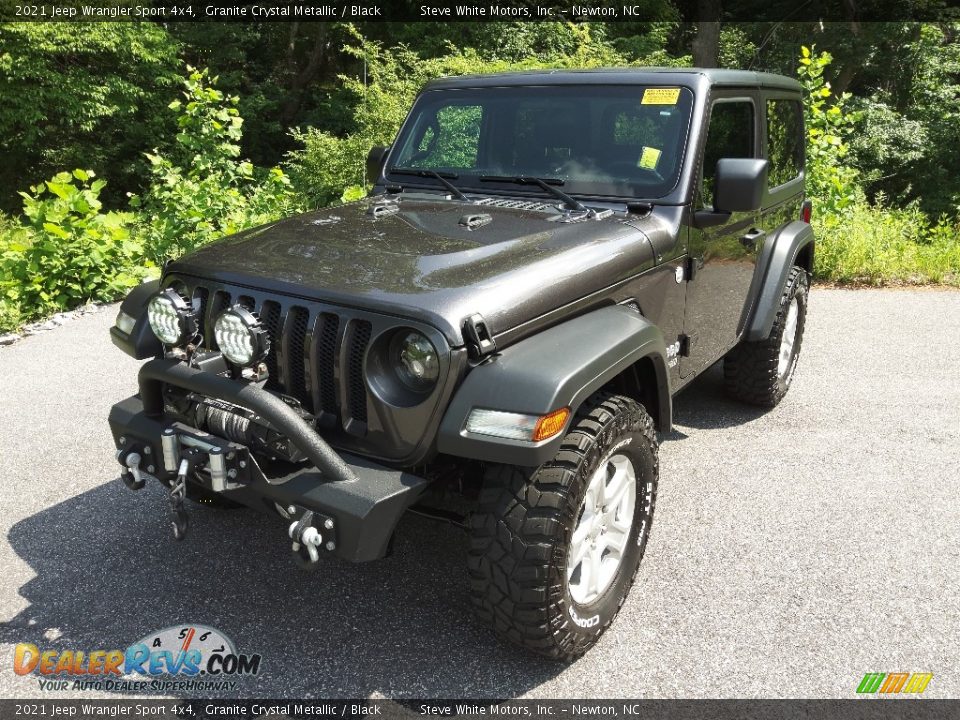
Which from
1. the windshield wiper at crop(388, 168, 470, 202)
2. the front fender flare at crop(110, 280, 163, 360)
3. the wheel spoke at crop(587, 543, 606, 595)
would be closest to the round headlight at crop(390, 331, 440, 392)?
the wheel spoke at crop(587, 543, 606, 595)

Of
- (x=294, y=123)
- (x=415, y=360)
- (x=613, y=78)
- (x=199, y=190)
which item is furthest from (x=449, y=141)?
(x=294, y=123)

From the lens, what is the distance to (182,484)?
2633mm

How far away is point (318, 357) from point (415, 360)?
35 cm

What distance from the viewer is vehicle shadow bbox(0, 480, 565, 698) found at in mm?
2834

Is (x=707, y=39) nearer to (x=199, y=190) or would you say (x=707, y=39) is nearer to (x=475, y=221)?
(x=199, y=190)

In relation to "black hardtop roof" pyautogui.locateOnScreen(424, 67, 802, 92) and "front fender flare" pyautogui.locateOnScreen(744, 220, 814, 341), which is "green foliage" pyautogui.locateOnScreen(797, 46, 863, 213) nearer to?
"front fender flare" pyautogui.locateOnScreen(744, 220, 814, 341)

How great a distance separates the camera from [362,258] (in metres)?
2.96

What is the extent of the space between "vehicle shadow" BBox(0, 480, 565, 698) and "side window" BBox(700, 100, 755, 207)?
1960mm

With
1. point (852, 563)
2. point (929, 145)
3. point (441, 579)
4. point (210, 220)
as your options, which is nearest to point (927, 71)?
point (929, 145)

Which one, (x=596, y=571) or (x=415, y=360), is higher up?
(x=415, y=360)

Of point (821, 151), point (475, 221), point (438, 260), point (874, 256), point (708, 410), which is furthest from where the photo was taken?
point (821, 151)

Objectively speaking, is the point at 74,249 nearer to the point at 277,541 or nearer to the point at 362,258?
the point at 277,541

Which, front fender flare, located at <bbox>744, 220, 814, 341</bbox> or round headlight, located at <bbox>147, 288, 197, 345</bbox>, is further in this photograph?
front fender flare, located at <bbox>744, 220, 814, 341</bbox>

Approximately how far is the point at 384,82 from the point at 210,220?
4.48m
